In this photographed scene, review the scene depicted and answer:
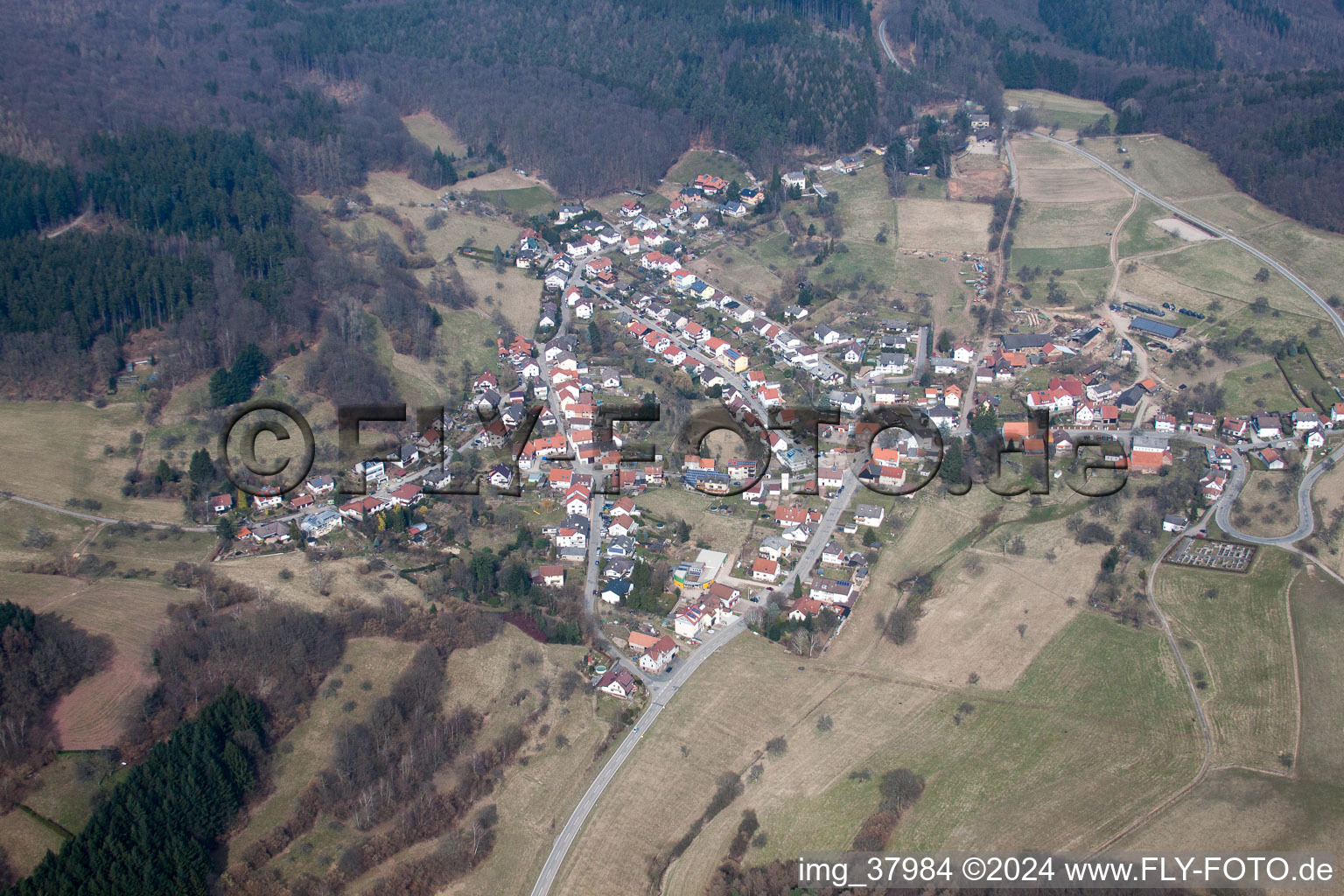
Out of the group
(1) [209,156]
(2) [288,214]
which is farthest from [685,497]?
A: (1) [209,156]

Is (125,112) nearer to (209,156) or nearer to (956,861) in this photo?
(209,156)

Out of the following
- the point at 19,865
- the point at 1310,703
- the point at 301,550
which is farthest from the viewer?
the point at 301,550

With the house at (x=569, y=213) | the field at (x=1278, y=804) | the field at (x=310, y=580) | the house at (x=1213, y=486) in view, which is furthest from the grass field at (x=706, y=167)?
the field at (x=1278, y=804)

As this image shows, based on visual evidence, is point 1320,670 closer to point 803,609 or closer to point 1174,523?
point 1174,523

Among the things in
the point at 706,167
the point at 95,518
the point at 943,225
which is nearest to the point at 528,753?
the point at 95,518

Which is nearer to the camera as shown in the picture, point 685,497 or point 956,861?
point 956,861

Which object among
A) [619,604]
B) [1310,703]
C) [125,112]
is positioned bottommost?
[619,604]

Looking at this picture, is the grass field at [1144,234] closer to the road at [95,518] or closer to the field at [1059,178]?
the field at [1059,178]
